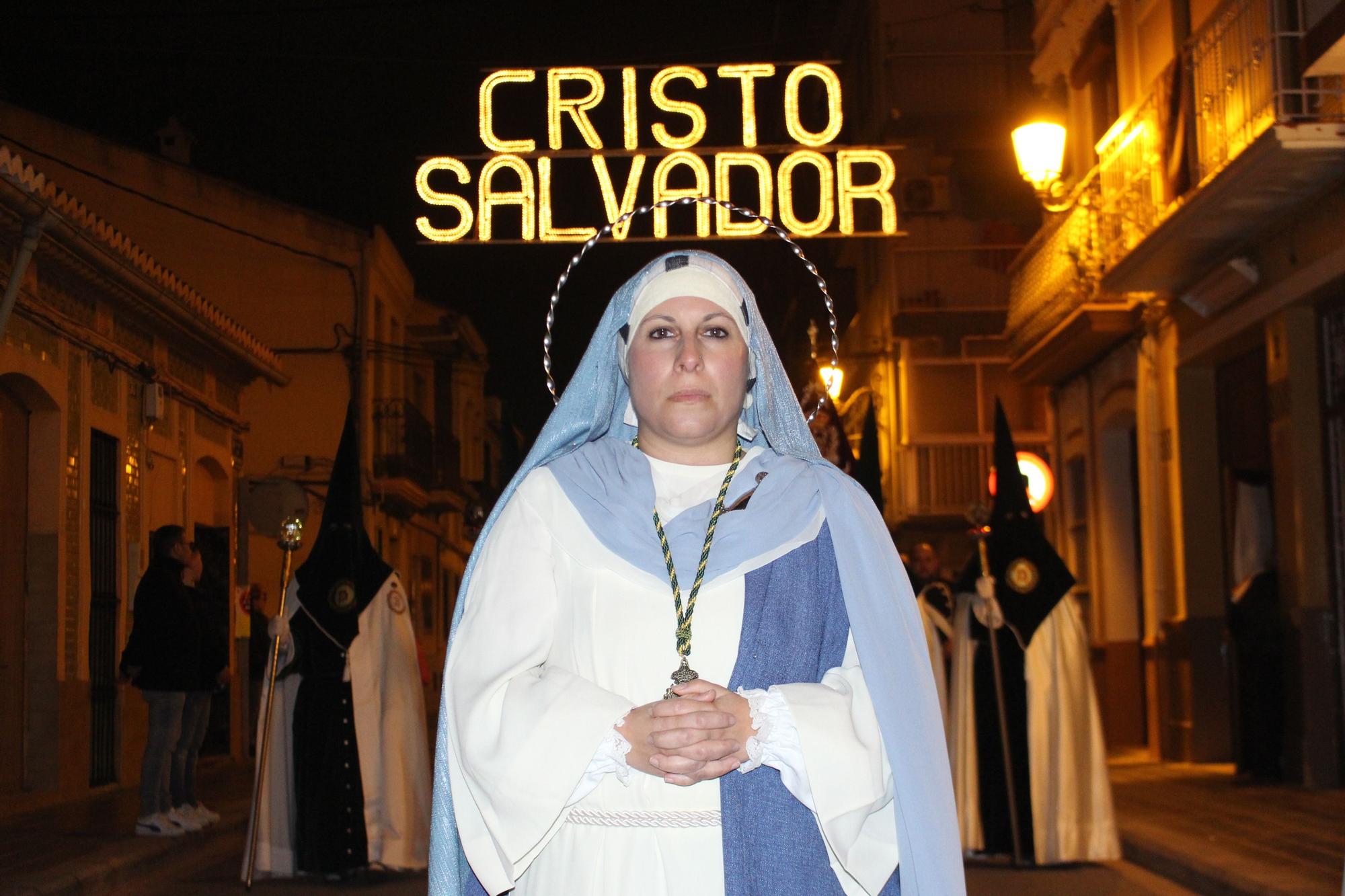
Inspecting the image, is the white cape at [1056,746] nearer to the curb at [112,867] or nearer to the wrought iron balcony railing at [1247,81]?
the wrought iron balcony railing at [1247,81]

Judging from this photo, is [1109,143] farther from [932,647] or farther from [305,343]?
[305,343]

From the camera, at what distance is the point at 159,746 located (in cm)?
1076

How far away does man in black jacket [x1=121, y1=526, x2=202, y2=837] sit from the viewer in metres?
10.7

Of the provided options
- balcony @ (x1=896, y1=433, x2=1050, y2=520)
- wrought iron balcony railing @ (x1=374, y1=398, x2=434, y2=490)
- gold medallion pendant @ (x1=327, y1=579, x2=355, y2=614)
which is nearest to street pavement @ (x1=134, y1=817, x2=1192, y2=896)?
gold medallion pendant @ (x1=327, y1=579, x2=355, y2=614)

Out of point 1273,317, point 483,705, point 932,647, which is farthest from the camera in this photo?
point 1273,317

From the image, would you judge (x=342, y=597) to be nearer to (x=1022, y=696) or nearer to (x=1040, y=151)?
(x=1022, y=696)

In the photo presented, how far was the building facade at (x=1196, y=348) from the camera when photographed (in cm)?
Answer: 1236

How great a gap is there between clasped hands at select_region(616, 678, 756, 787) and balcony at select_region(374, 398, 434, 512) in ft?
84.2

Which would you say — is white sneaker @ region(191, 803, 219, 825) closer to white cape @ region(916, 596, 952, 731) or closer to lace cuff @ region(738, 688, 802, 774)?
white cape @ region(916, 596, 952, 731)

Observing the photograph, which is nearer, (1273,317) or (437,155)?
(1273,317)

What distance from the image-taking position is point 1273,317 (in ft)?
43.4

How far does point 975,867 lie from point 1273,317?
571cm

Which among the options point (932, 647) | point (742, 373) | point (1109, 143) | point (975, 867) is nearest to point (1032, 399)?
point (1109, 143)

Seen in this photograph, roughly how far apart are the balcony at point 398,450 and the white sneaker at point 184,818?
56.3 ft
